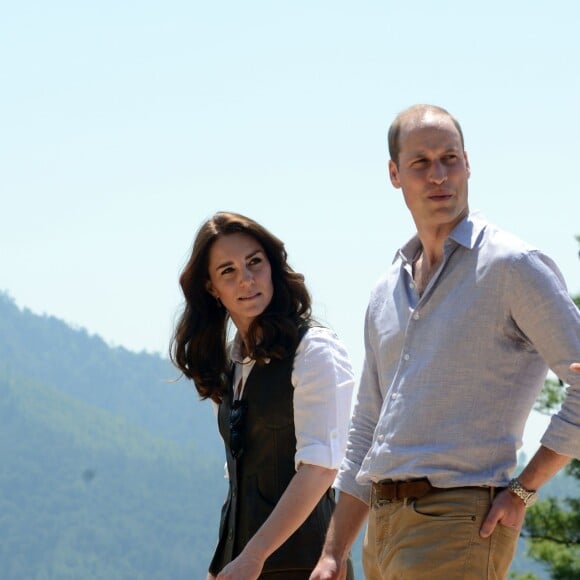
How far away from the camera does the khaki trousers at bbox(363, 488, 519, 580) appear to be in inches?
97.5

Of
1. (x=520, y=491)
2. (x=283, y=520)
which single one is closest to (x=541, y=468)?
(x=520, y=491)

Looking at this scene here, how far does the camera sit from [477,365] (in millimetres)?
2543

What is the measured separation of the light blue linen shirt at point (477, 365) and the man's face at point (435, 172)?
0.15 ft

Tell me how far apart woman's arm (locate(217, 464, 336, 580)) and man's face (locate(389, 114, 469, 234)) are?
28.3 inches

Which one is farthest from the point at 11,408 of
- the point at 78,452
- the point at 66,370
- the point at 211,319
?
the point at 211,319

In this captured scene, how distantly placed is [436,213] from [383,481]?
0.53m

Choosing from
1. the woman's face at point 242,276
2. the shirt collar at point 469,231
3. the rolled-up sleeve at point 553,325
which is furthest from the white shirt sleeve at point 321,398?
the rolled-up sleeve at point 553,325

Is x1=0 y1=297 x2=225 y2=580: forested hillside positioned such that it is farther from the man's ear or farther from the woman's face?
the man's ear

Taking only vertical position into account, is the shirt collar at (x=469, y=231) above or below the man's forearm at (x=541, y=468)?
above

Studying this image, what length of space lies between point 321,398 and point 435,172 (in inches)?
30.2

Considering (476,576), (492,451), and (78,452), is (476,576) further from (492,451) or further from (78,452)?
(78,452)

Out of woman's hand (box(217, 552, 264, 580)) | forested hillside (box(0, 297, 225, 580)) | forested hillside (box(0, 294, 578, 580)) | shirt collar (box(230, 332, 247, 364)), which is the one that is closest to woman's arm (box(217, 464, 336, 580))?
woman's hand (box(217, 552, 264, 580))

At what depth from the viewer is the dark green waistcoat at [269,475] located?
321 cm

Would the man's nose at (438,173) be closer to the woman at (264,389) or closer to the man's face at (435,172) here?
the man's face at (435,172)
